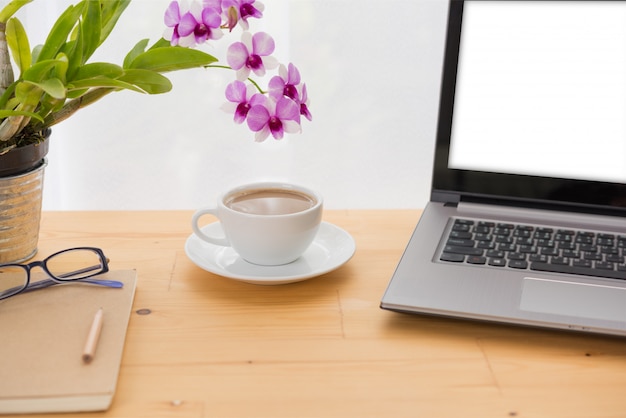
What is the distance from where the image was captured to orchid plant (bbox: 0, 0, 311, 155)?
69 centimetres

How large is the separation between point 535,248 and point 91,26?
0.50 m

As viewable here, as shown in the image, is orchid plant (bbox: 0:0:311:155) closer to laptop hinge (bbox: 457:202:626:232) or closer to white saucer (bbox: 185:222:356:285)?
white saucer (bbox: 185:222:356:285)

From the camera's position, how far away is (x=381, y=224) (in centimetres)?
93

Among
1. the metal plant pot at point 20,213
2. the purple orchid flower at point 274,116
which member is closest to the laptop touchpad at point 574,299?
the purple orchid flower at point 274,116

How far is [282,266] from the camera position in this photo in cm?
77

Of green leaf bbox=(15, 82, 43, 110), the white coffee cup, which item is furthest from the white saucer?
green leaf bbox=(15, 82, 43, 110)

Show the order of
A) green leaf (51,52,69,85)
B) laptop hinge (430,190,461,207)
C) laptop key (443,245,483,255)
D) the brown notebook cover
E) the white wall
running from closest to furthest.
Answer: the brown notebook cover
green leaf (51,52,69,85)
laptop key (443,245,483,255)
laptop hinge (430,190,461,207)
the white wall

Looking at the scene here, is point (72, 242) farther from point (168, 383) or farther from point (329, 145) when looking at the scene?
point (329, 145)

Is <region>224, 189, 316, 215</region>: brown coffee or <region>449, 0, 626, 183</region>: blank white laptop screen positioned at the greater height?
<region>449, 0, 626, 183</region>: blank white laptop screen

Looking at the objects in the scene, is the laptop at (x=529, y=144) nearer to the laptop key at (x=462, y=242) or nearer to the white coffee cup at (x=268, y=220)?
the laptop key at (x=462, y=242)

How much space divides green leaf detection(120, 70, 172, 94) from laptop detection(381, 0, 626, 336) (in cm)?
29

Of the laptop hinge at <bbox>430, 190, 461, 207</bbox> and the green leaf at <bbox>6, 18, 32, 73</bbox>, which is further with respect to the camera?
the laptop hinge at <bbox>430, 190, 461, 207</bbox>

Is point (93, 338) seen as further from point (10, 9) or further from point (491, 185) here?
point (491, 185)

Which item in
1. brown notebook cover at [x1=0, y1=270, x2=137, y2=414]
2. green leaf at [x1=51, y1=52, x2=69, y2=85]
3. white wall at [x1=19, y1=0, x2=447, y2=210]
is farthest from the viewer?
white wall at [x1=19, y1=0, x2=447, y2=210]
